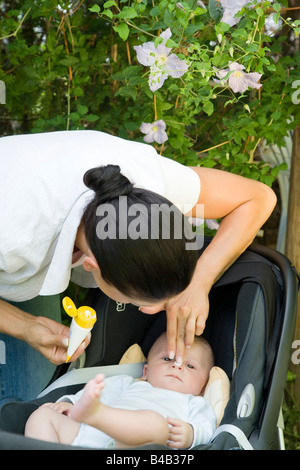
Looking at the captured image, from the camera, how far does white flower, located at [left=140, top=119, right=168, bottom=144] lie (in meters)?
1.78

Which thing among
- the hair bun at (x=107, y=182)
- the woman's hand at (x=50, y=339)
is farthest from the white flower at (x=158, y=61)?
the woman's hand at (x=50, y=339)

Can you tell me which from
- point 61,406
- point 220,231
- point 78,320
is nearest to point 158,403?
point 61,406

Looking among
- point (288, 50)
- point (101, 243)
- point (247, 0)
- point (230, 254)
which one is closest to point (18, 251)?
point (101, 243)

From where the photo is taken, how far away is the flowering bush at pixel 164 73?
1.57 m

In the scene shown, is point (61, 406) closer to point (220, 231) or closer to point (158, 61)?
point (220, 231)

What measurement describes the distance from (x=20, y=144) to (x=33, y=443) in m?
0.66

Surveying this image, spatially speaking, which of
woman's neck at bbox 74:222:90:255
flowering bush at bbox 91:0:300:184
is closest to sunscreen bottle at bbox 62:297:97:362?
woman's neck at bbox 74:222:90:255

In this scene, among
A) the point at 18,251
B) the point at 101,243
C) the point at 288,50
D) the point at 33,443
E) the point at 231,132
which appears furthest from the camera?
the point at 288,50

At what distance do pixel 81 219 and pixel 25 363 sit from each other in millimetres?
635

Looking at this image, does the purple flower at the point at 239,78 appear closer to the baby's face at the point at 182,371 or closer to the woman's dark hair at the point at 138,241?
the woman's dark hair at the point at 138,241

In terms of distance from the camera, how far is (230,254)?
158cm

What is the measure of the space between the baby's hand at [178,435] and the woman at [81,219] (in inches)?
9.9

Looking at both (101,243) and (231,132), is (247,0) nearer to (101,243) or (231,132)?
(231,132)

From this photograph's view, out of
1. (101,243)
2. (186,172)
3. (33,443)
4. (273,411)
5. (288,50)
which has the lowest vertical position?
(273,411)
